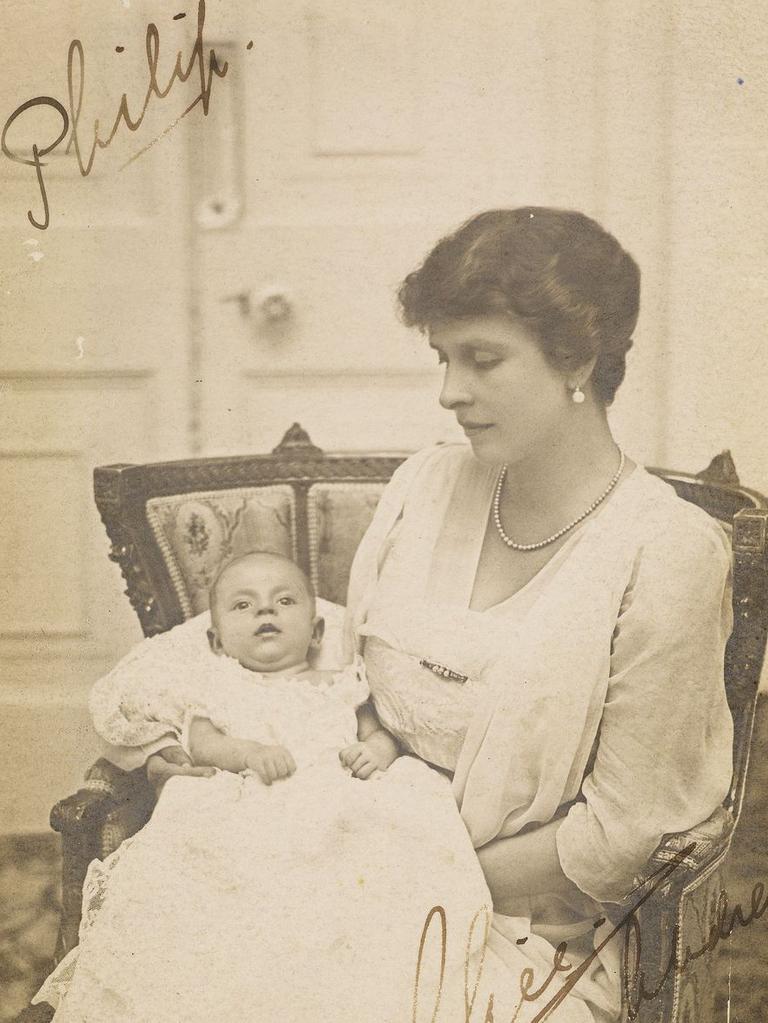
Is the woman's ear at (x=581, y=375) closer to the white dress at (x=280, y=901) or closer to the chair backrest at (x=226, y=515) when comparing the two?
the chair backrest at (x=226, y=515)

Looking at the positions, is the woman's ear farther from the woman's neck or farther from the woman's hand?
the woman's hand

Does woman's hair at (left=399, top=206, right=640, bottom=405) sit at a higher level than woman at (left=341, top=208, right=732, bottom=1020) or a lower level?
higher

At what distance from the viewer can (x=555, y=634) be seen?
1.14m

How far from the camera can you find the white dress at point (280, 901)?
110 centimetres

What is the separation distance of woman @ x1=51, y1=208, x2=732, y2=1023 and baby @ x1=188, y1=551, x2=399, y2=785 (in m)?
0.05

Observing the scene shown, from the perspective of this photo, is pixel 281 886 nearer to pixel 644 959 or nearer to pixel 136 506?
pixel 644 959

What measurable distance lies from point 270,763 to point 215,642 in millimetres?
204

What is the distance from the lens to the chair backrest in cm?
145

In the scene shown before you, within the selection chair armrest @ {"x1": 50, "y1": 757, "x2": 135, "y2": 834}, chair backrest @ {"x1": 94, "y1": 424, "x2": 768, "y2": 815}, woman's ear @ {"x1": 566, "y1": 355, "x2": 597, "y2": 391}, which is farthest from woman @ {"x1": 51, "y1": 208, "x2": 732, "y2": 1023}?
chair backrest @ {"x1": 94, "y1": 424, "x2": 768, "y2": 815}

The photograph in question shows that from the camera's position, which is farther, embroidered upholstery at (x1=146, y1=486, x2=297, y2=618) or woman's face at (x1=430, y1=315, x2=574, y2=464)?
embroidered upholstery at (x1=146, y1=486, x2=297, y2=618)

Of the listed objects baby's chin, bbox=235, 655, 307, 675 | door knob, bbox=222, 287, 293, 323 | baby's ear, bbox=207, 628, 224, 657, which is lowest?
baby's chin, bbox=235, 655, 307, 675

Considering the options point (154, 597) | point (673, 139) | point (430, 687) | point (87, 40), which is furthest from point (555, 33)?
point (154, 597)

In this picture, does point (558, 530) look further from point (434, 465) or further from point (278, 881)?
point (278, 881)
